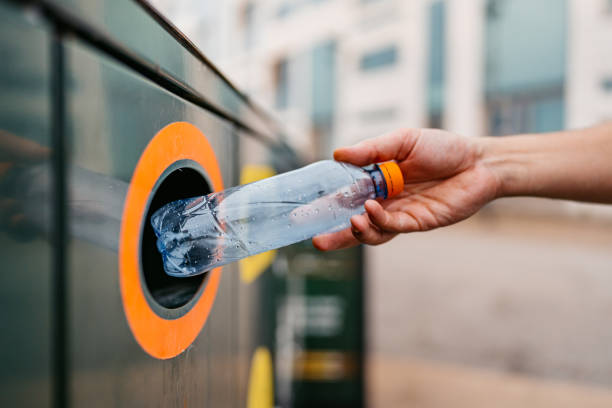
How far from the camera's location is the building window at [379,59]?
4.40 m

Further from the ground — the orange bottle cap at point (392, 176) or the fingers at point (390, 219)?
the orange bottle cap at point (392, 176)

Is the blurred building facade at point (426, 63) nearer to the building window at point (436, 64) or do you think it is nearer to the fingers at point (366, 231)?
the building window at point (436, 64)

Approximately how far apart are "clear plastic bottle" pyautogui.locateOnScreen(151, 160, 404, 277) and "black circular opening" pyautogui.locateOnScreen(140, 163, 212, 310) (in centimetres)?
1

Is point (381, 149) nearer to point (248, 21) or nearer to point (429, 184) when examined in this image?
point (429, 184)

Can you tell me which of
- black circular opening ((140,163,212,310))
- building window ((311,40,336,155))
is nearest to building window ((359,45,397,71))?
building window ((311,40,336,155))

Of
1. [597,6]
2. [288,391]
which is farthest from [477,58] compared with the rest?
[288,391]

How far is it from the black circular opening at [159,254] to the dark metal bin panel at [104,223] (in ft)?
0.26

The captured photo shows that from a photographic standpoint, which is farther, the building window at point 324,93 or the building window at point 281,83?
the building window at point 281,83

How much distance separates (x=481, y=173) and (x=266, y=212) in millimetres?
498

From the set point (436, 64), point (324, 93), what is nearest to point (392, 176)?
point (436, 64)

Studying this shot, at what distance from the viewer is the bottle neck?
782 millimetres

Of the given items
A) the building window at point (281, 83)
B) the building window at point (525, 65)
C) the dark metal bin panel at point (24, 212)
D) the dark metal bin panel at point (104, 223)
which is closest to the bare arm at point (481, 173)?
the dark metal bin panel at point (104, 223)

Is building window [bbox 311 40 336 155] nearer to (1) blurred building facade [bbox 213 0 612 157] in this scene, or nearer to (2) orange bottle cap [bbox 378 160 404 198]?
(1) blurred building facade [bbox 213 0 612 157]

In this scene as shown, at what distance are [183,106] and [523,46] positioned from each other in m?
3.99
